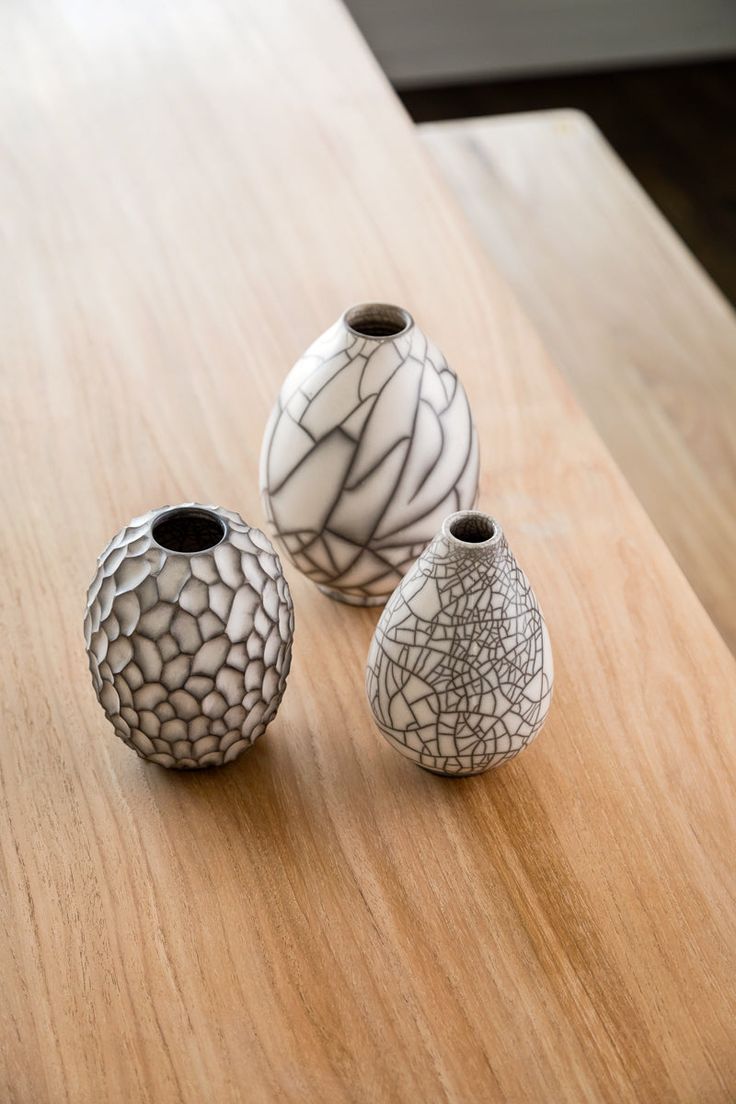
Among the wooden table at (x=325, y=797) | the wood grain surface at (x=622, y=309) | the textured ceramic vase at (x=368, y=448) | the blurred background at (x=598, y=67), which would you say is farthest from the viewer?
the blurred background at (x=598, y=67)

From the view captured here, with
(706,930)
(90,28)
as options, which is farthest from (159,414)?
(90,28)

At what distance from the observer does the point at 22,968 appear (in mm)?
539

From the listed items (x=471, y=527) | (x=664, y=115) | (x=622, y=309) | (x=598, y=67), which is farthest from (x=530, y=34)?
(x=471, y=527)

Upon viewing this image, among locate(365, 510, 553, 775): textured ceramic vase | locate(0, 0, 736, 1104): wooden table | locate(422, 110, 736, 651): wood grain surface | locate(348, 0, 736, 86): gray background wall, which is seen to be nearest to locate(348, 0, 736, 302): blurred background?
locate(348, 0, 736, 86): gray background wall

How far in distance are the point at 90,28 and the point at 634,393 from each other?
695mm

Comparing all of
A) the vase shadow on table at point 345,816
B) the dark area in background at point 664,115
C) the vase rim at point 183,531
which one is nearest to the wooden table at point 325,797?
the vase shadow on table at point 345,816

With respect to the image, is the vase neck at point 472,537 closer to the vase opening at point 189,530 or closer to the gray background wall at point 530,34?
the vase opening at point 189,530

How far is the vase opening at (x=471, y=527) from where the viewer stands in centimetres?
56

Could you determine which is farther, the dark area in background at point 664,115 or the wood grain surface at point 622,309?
the dark area in background at point 664,115

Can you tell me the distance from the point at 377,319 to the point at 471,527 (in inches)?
5.7

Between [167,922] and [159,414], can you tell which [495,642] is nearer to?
[167,922]

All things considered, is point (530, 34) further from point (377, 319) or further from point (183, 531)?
point (183, 531)

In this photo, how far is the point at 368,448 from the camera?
63 cm

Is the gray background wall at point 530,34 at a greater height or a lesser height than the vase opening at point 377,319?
lesser
